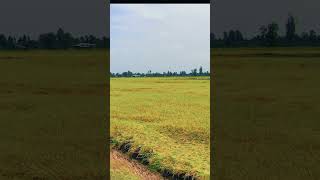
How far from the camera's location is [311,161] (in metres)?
13.4

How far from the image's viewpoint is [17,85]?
134 feet

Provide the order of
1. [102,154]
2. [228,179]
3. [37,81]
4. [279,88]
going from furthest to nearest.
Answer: [37,81], [279,88], [102,154], [228,179]

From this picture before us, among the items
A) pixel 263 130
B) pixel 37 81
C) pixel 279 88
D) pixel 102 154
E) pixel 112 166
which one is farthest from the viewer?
pixel 37 81

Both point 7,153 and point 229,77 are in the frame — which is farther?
point 229,77

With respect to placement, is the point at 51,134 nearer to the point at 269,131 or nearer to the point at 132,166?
the point at 132,166

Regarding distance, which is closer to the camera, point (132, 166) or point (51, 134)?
point (132, 166)

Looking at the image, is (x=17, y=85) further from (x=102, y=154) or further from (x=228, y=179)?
(x=228, y=179)

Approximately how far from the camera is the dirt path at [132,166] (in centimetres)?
1218

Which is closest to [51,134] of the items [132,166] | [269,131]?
[132,166]

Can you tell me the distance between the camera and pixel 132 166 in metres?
13.2

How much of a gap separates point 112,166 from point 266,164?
514cm

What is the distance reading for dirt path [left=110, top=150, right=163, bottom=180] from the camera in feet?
40.0

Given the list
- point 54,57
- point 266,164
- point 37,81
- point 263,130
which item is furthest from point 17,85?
point 266,164

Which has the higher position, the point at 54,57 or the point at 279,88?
the point at 54,57
